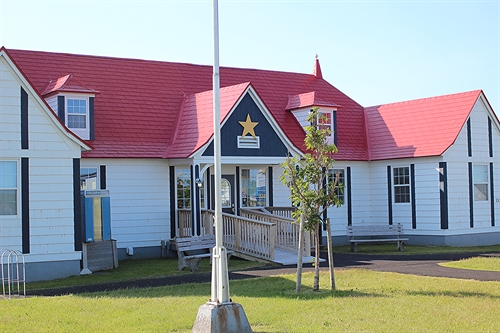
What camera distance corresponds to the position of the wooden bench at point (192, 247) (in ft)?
67.3

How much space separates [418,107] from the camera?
30.5 meters

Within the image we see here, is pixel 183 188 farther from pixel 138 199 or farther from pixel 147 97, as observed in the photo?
pixel 147 97

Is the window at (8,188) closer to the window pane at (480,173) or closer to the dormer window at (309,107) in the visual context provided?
the dormer window at (309,107)

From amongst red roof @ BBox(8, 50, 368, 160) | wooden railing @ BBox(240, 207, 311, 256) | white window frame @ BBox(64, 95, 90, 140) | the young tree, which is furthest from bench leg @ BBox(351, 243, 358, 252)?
the young tree

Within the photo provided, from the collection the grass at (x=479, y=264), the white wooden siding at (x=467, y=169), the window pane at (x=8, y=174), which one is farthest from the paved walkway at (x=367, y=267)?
the white wooden siding at (x=467, y=169)

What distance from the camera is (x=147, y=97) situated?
88.9 feet

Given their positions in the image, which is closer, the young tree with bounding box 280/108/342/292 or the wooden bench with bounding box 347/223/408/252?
the young tree with bounding box 280/108/342/292

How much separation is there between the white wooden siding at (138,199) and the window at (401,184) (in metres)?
10.1

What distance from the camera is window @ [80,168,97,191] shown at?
78.5 ft

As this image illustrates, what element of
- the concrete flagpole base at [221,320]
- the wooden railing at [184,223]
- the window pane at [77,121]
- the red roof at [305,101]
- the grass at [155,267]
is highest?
the red roof at [305,101]

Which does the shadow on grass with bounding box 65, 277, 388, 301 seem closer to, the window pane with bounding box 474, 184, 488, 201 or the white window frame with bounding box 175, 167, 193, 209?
the white window frame with bounding box 175, 167, 193, 209

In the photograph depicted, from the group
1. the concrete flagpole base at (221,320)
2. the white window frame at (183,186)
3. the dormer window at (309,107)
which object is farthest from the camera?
the dormer window at (309,107)

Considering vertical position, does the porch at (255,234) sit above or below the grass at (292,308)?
above

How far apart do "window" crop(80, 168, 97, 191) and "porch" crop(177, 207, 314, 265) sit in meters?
3.32
